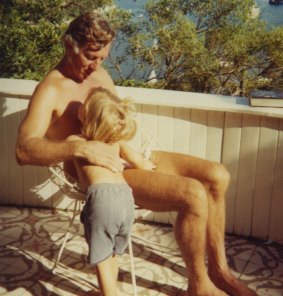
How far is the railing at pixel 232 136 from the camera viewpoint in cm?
255

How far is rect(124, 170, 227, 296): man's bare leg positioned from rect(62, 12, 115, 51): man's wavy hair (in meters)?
0.72

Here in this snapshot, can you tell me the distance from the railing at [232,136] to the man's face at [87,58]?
574 mm

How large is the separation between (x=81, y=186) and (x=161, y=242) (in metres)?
0.81

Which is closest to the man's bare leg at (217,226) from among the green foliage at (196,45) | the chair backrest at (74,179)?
the chair backrest at (74,179)

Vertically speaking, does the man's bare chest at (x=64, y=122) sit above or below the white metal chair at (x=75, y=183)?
above

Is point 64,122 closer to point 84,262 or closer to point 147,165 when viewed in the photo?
point 147,165

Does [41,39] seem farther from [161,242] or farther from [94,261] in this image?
[94,261]

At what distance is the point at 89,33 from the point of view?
2018 mm

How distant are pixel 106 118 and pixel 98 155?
0.17 m

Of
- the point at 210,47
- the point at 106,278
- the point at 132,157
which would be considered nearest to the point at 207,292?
the point at 106,278

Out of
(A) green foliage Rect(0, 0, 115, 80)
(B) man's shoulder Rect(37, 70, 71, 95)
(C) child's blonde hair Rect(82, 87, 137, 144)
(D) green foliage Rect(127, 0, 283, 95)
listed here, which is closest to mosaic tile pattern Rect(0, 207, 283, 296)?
(C) child's blonde hair Rect(82, 87, 137, 144)

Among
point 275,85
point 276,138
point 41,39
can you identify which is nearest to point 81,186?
point 276,138

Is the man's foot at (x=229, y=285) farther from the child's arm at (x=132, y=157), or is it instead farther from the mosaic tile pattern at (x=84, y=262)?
the child's arm at (x=132, y=157)

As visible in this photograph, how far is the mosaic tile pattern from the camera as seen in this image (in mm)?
2248
